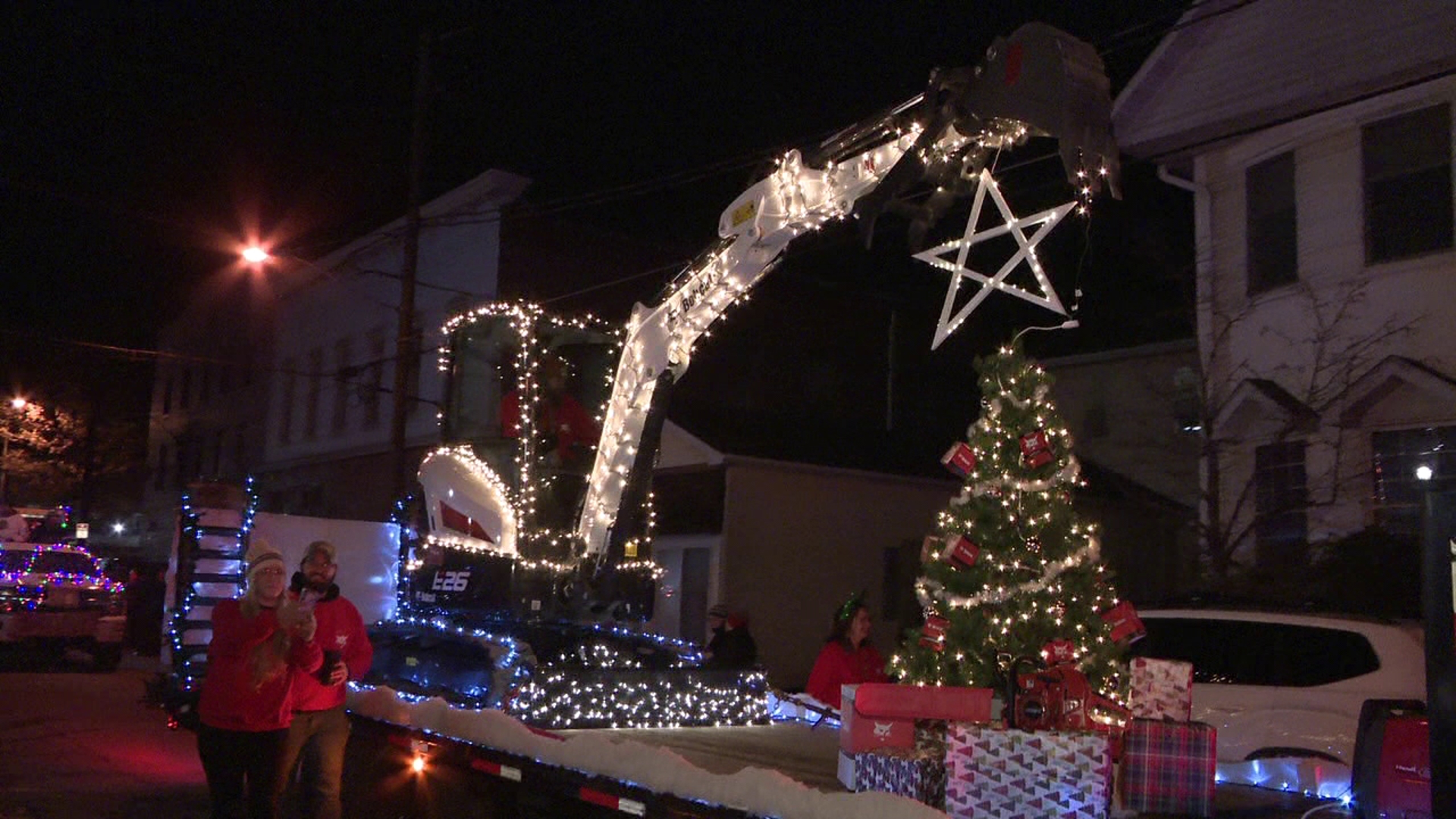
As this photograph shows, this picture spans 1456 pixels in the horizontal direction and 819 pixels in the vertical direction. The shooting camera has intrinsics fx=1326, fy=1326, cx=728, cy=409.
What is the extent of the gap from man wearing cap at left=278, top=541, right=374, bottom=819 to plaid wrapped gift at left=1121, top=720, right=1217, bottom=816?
3.67m

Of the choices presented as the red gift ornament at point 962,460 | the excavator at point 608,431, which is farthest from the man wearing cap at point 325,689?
the red gift ornament at point 962,460

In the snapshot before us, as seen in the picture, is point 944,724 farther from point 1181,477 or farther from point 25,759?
point 1181,477

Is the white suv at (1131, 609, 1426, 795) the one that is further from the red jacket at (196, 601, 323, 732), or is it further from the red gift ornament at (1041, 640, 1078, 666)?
the red jacket at (196, 601, 323, 732)

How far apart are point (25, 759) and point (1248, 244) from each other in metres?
13.4

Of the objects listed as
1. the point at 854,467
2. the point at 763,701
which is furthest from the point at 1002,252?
the point at 763,701

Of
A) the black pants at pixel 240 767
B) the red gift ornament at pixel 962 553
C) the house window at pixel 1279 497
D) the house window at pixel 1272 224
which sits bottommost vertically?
the black pants at pixel 240 767

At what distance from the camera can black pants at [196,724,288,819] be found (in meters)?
5.93

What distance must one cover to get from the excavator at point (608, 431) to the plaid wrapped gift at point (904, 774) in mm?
2508

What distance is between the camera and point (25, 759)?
11938 millimetres

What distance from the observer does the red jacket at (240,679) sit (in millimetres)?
5879

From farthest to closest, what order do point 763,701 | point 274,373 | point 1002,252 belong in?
point 274,373 → point 1002,252 → point 763,701

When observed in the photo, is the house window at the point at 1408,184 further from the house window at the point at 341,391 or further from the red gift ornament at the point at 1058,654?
the house window at the point at 341,391

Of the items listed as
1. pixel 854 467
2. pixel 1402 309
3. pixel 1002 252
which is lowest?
pixel 854 467

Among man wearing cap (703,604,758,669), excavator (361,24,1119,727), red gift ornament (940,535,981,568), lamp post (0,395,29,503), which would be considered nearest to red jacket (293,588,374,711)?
excavator (361,24,1119,727)
